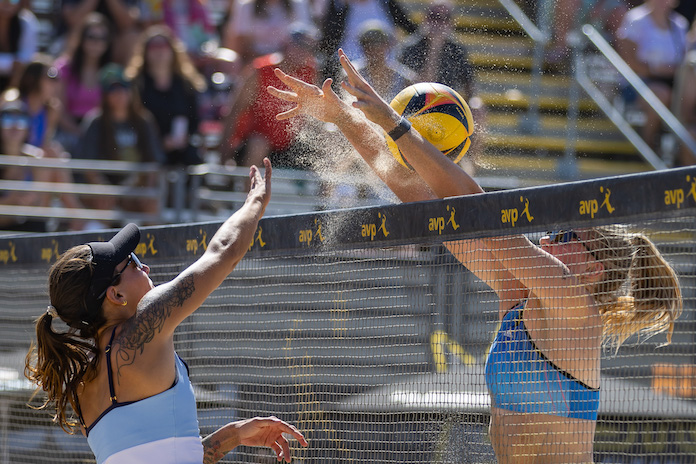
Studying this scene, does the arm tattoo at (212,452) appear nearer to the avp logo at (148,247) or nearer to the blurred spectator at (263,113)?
the avp logo at (148,247)

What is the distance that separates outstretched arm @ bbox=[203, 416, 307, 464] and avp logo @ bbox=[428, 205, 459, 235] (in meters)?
0.87

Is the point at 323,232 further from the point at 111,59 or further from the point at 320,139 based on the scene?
the point at 111,59

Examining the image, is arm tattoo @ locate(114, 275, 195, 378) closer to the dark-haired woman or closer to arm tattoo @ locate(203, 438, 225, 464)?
the dark-haired woman

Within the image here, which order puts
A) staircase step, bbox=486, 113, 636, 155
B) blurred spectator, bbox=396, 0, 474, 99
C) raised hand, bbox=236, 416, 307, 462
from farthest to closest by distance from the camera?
staircase step, bbox=486, 113, 636, 155
blurred spectator, bbox=396, 0, 474, 99
raised hand, bbox=236, 416, 307, 462

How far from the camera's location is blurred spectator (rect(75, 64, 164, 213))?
859cm

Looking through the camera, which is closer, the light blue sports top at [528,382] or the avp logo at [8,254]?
the light blue sports top at [528,382]

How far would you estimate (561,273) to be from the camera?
10.00 feet

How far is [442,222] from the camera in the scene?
10.7 ft

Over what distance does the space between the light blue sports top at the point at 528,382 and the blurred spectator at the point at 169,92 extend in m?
6.00

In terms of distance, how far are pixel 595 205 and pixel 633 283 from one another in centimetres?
42

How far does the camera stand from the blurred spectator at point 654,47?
9.19 meters

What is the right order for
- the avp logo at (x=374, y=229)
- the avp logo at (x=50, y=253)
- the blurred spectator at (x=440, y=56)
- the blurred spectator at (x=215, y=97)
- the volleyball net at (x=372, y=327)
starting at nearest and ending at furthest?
1. the volleyball net at (x=372, y=327)
2. the avp logo at (x=374, y=229)
3. the avp logo at (x=50, y=253)
4. the blurred spectator at (x=440, y=56)
5. the blurred spectator at (x=215, y=97)

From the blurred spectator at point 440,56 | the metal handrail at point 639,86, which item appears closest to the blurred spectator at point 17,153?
the blurred spectator at point 440,56

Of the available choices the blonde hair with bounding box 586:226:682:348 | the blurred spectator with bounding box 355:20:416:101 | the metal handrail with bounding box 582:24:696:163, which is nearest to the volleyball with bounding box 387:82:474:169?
the blonde hair with bounding box 586:226:682:348
